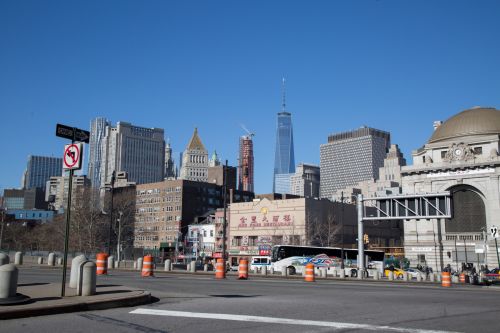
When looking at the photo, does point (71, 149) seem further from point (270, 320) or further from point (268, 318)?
point (270, 320)

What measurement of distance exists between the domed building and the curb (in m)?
66.4

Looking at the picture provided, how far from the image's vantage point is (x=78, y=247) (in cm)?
9062

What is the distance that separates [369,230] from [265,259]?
6308cm

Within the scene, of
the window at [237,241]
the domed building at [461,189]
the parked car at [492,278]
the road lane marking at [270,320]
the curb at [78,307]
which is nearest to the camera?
the road lane marking at [270,320]

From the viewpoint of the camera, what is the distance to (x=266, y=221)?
112m

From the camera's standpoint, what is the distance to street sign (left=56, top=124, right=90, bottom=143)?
13430 mm

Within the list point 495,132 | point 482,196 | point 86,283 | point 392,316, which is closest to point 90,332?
point 86,283

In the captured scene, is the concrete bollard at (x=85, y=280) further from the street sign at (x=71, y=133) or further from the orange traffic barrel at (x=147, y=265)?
the orange traffic barrel at (x=147, y=265)

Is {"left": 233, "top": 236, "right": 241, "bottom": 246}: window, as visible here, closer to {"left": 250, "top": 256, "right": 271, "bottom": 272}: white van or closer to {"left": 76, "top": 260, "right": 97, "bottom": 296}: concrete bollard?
{"left": 250, "top": 256, "right": 271, "bottom": 272}: white van

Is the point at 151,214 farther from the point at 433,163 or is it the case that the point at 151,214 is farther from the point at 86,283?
the point at 86,283

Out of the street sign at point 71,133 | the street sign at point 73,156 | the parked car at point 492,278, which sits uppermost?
the street sign at point 71,133

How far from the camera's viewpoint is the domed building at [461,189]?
241 ft

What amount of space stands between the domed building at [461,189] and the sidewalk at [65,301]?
6631cm

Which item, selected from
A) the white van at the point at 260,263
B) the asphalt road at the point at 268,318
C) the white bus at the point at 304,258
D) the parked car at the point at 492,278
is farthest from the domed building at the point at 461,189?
the asphalt road at the point at 268,318
